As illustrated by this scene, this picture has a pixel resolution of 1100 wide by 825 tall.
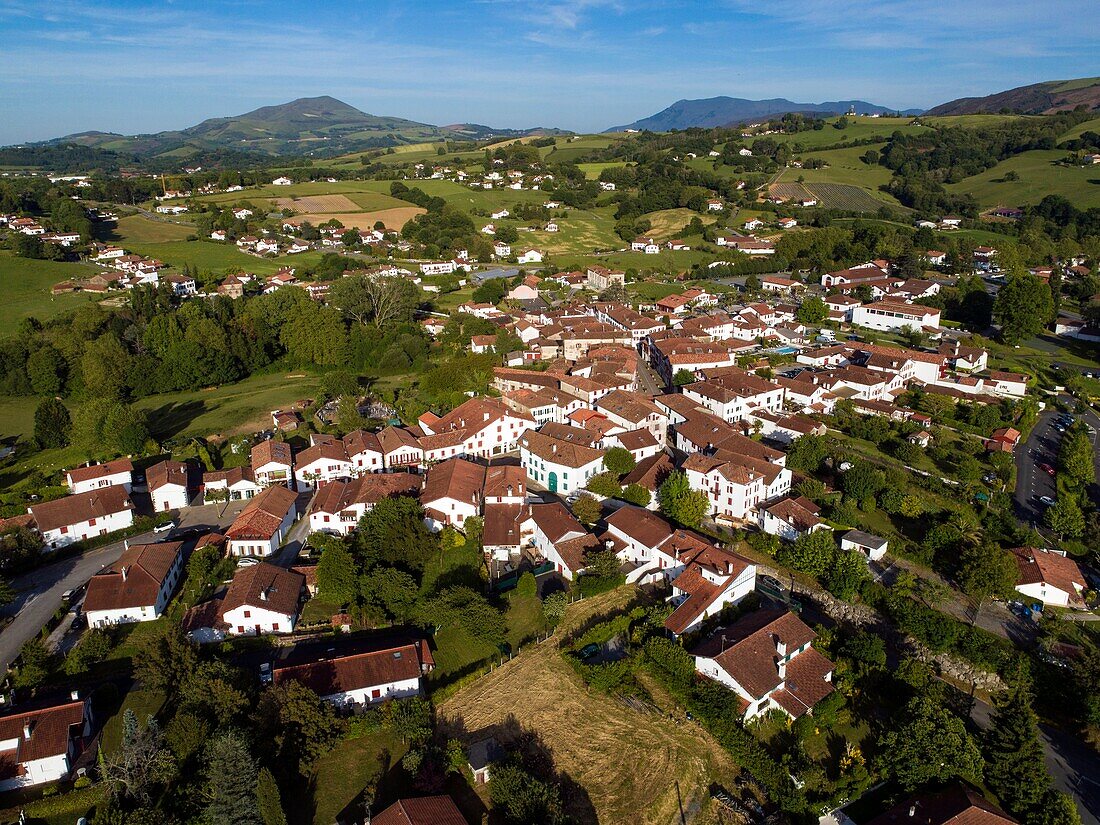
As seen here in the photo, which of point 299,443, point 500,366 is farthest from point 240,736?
point 500,366

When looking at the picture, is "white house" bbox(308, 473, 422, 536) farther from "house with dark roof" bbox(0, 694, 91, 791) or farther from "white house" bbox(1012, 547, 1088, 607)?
"white house" bbox(1012, 547, 1088, 607)

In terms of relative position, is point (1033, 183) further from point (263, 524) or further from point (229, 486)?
point (263, 524)

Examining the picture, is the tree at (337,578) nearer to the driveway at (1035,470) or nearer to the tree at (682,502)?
the tree at (682,502)

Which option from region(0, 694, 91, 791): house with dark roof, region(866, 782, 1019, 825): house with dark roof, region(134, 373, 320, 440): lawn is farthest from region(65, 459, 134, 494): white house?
region(866, 782, 1019, 825): house with dark roof

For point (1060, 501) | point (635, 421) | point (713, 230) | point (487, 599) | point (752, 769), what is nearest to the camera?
point (752, 769)

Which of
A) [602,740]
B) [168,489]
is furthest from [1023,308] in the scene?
[168,489]

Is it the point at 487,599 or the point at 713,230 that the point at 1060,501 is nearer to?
the point at 487,599

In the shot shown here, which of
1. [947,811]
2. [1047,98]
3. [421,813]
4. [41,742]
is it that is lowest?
[947,811]
